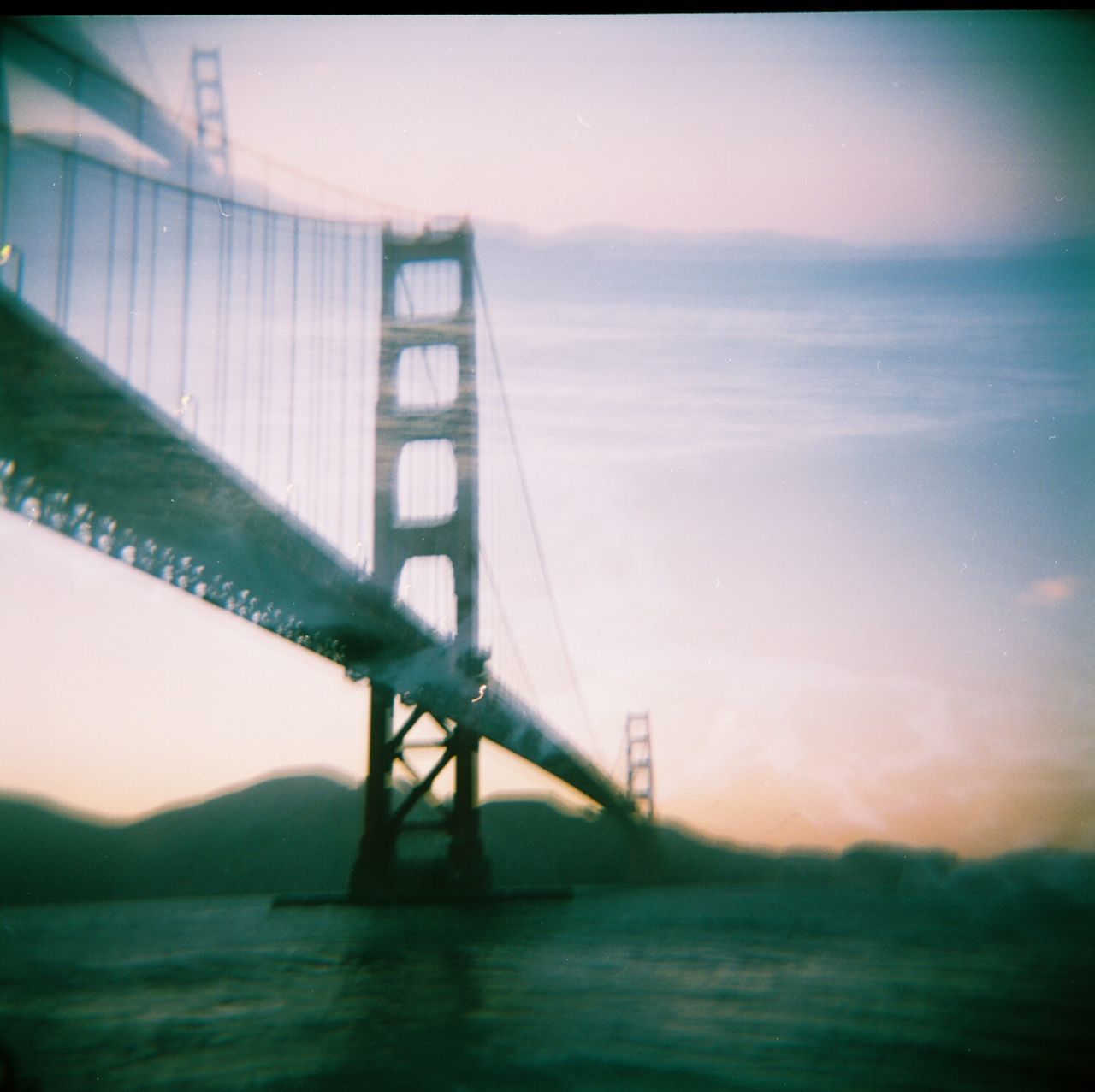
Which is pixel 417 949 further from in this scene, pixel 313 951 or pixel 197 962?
pixel 197 962

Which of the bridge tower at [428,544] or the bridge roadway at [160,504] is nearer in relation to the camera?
the bridge roadway at [160,504]

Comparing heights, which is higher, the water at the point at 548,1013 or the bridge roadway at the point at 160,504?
the bridge roadway at the point at 160,504

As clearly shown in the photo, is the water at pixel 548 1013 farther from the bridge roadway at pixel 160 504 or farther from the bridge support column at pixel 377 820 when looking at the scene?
the bridge roadway at pixel 160 504

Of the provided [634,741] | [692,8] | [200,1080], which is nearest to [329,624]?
[200,1080]

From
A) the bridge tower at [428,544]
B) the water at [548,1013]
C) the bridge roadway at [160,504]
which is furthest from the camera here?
the bridge tower at [428,544]

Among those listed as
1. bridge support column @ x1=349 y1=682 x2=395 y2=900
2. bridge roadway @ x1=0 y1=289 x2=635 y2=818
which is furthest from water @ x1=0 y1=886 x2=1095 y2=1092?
bridge roadway @ x1=0 y1=289 x2=635 y2=818

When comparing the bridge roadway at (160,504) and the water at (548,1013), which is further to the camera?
the bridge roadway at (160,504)

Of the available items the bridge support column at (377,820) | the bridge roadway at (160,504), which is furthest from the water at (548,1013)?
the bridge roadway at (160,504)

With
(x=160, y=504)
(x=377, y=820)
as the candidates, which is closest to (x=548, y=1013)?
(x=160, y=504)

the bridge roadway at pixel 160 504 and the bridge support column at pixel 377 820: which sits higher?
the bridge roadway at pixel 160 504

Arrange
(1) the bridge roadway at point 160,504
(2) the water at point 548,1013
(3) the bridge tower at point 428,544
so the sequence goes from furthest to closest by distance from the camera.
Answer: (3) the bridge tower at point 428,544, (1) the bridge roadway at point 160,504, (2) the water at point 548,1013
